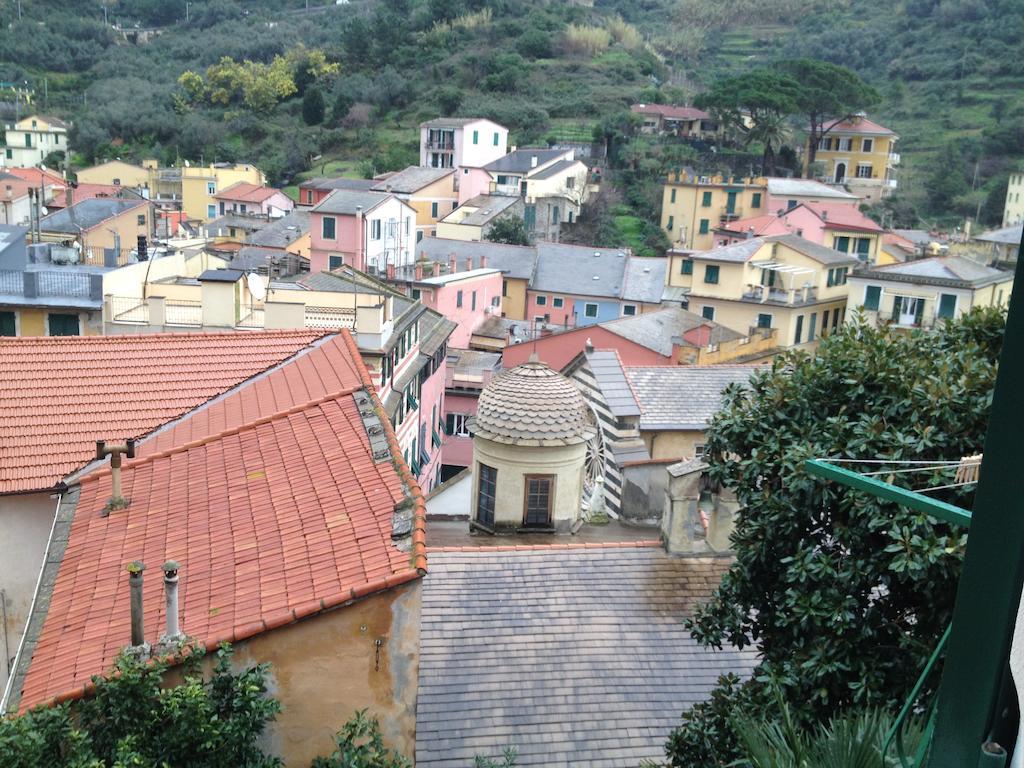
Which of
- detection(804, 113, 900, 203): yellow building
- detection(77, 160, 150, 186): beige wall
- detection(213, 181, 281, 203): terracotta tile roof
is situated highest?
detection(804, 113, 900, 203): yellow building

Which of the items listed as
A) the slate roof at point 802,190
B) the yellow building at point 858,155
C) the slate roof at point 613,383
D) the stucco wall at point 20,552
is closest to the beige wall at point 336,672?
the stucco wall at point 20,552

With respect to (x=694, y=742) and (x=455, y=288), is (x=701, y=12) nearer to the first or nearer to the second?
(x=455, y=288)

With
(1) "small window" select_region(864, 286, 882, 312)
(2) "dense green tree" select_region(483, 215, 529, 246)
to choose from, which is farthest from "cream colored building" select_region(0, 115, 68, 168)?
(1) "small window" select_region(864, 286, 882, 312)

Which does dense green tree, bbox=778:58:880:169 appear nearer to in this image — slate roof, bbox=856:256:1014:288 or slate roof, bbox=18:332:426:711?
slate roof, bbox=856:256:1014:288

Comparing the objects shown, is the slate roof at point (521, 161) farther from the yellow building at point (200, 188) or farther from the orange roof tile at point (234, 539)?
the orange roof tile at point (234, 539)

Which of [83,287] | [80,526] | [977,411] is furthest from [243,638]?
[83,287]

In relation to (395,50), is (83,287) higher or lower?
lower

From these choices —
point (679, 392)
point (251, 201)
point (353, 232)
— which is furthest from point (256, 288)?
point (251, 201)
